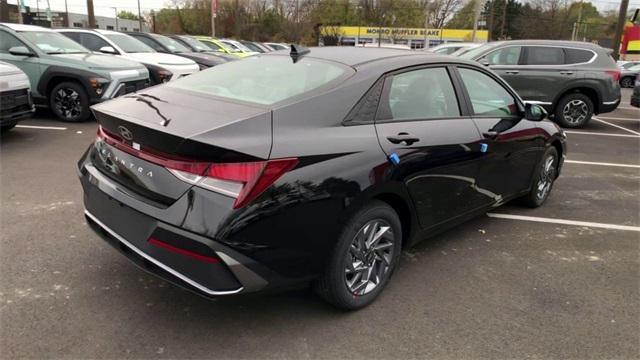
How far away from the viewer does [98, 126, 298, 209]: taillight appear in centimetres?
235

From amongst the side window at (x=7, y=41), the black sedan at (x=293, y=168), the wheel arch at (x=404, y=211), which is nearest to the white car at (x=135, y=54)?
the side window at (x=7, y=41)

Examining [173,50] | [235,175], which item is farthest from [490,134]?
[173,50]

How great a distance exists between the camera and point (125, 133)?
2.72m

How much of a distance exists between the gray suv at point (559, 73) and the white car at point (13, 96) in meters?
8.33

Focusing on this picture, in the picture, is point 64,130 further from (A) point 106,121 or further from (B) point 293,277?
(B) point 293,277

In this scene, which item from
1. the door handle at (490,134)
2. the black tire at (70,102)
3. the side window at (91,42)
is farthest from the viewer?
the side window at (91,42)

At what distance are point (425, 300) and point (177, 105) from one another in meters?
2.02

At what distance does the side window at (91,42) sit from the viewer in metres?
11.1

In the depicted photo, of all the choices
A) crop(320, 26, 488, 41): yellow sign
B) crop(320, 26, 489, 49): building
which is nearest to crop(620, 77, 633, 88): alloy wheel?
crop(320, 26, 489, 49): building

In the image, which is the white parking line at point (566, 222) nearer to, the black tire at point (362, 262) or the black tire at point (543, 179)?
the black tire at point (543, 179)

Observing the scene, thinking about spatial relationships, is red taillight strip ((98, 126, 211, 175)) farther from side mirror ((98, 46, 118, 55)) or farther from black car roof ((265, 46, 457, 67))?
side mirror ((98, 46, 118, 55))

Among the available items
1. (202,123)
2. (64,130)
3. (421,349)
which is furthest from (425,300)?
(64,130)

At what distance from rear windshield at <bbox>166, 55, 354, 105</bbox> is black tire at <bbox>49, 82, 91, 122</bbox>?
591 centimetres

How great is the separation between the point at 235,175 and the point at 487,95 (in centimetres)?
274
